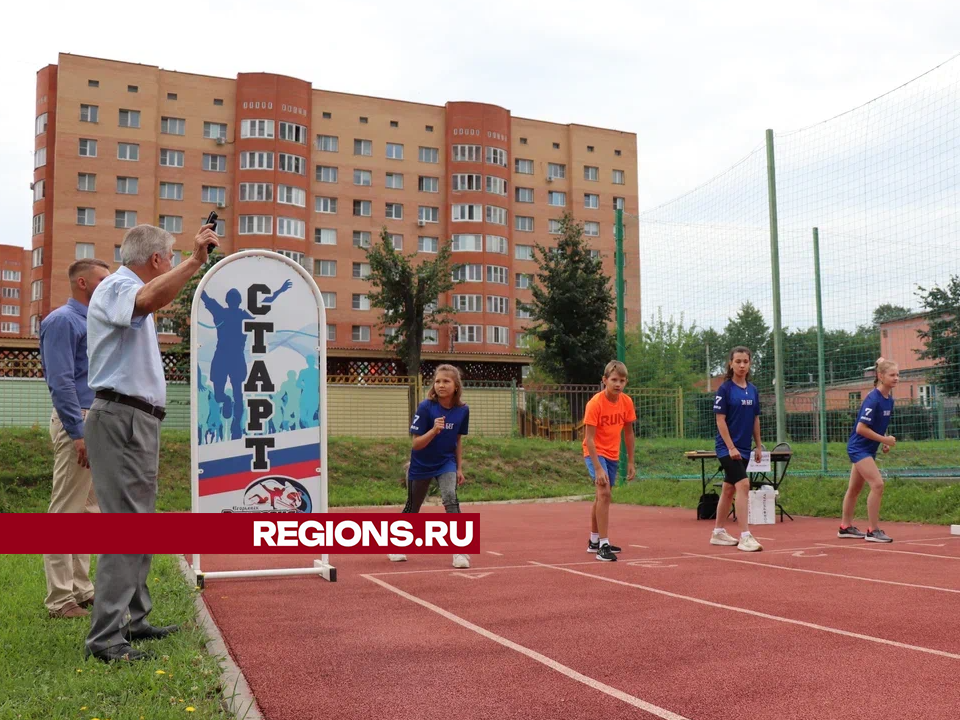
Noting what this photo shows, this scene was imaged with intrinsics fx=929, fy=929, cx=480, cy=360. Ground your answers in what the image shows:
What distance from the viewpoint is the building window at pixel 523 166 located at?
63062mm

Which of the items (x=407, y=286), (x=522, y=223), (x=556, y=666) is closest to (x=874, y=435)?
(x=556, y=666)

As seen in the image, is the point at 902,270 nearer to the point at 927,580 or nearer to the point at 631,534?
the point at 631,534

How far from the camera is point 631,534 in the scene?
11.8 meters

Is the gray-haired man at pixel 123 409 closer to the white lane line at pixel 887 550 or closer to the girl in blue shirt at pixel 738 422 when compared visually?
the girl in blue shirt at pixel 738 422

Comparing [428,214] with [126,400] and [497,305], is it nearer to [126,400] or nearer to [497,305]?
[497,305]

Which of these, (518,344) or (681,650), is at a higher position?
(518,344)

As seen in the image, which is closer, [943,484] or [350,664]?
[350,664]

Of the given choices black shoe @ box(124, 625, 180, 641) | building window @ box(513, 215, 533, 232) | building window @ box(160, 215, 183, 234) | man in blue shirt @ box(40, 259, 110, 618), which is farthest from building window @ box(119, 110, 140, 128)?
black shoe @ box(124, 625, 180, 641)

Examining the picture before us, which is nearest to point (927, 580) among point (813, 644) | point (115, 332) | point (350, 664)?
point (813, 644)

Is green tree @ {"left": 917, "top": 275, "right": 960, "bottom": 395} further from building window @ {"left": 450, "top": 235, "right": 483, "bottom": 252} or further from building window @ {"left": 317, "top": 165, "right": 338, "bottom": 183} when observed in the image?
building window @ {"left": 317, "top": 165, "right": 338, "bottom": 183}

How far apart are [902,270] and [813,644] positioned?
35.5ft

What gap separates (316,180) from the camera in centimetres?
5684

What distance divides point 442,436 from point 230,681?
4542mm

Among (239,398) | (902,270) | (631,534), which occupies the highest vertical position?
(902,270)
